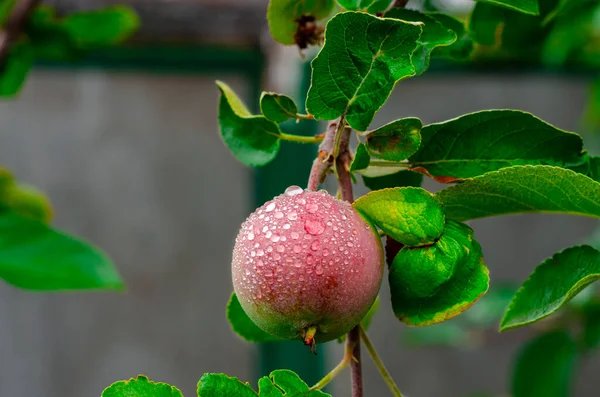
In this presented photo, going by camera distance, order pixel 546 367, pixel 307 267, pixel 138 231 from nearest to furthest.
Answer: pixel 307 267 → pixel 546 367 → pixel 138 231

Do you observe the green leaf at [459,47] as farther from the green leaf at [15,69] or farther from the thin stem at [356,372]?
the green leaf at [15,69]

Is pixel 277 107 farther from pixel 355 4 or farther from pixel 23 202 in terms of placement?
pixel 23 202

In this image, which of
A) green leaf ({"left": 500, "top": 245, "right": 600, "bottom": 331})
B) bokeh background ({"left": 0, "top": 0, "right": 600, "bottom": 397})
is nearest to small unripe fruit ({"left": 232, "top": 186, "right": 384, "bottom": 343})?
green leaf ({"left": 500, "top": 245, "right": 600, "bottom": 331})

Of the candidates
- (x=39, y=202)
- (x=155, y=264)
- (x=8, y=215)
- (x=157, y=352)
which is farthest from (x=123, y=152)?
(x=8, y=215)

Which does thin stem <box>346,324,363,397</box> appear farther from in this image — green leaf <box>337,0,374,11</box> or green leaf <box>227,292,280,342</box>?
green leaf <box>337,0,374,11</box>

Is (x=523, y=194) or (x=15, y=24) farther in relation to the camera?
(x=15, y=24)

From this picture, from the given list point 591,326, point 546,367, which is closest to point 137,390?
point 546,367

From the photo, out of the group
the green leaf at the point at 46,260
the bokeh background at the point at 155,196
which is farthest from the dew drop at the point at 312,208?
the bokeh background at the point at 155,196
